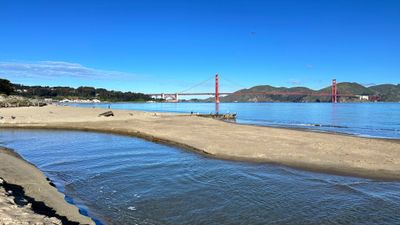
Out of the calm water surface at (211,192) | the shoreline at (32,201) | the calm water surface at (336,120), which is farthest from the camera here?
the calm water surface at (336,120)

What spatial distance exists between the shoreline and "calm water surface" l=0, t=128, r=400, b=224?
2.05ft

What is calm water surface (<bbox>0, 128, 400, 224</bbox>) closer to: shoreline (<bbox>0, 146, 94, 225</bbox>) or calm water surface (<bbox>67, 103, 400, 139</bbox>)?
shoreline (<bbox>0, 146, 94, 225</bbox>)

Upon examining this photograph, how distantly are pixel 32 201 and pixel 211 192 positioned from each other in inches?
182

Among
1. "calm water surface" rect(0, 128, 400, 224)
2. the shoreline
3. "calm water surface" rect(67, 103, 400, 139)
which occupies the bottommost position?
"calm water surface" rect(67, 103, 400, 139)

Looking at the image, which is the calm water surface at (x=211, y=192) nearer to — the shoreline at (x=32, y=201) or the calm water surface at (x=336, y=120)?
the shoreline at (x=32, y=201)

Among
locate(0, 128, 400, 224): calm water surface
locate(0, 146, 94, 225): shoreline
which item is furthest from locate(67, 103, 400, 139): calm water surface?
locate(0, 146, 94, 225): shoreline

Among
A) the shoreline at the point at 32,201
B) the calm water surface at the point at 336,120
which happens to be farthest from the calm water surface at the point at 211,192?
the calm water surface at the point at 336,120

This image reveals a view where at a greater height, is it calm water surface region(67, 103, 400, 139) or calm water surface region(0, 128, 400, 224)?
calm water surface region(0, 128, 400, 224)

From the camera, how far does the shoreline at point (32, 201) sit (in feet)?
19.9

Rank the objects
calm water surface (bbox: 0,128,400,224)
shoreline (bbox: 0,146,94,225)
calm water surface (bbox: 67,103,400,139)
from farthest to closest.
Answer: calm water surface (bbox: 67,103,400,139) → calm water surface (bbox: 0,128,400,224) → shoreline (bbox: 0,146,94,225)

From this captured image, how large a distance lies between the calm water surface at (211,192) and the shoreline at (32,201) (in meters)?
0.62

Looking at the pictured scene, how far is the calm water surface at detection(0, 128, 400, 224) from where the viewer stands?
812cm

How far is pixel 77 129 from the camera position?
3061cm

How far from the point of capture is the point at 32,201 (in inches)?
309
